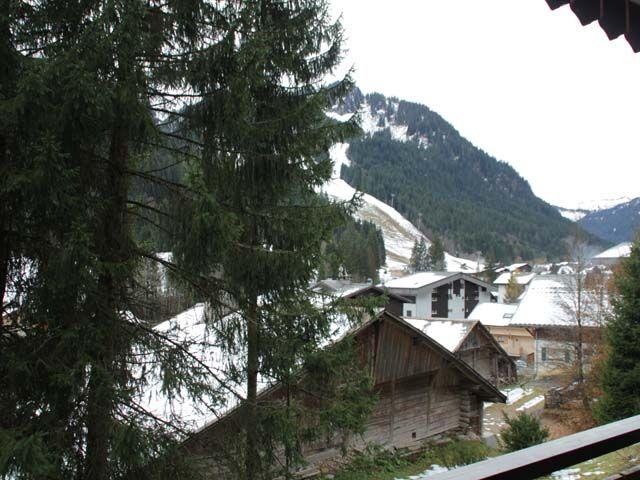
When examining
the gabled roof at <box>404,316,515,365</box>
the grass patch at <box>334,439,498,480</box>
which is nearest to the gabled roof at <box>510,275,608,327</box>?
the gabled roof at <box>404,316,515,365</box>

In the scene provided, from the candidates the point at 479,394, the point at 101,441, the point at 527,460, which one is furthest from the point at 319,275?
the point at 479,394

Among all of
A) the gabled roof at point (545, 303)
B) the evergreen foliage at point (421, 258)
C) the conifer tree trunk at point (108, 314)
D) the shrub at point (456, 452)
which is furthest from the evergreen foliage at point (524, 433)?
the evergreen foliage at point (421, 258)

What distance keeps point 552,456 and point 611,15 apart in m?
2.23

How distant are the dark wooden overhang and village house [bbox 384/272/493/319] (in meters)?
54.0

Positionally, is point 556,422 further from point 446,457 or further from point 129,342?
point 129,342

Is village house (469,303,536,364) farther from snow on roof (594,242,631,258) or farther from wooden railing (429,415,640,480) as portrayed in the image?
wooden railing (429,415,640,480)

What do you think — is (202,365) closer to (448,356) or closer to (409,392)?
(409,392)

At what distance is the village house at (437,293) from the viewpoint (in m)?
56.7

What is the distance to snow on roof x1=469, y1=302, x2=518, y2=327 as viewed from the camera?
152ft

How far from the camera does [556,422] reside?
78.9 ft

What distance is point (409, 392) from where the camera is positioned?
54.4 ft

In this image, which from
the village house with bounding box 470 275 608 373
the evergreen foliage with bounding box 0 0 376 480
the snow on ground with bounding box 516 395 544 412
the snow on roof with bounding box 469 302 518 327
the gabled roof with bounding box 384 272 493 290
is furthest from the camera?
the gabled roof with bounding box 384 272 493 290

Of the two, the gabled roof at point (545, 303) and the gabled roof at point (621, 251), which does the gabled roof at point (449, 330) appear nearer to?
the gabled roof at point (545, 303)

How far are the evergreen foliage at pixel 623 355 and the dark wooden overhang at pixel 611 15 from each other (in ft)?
51.8
